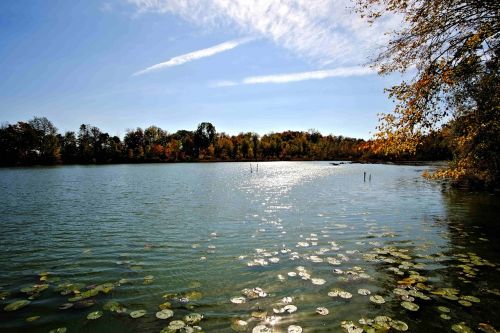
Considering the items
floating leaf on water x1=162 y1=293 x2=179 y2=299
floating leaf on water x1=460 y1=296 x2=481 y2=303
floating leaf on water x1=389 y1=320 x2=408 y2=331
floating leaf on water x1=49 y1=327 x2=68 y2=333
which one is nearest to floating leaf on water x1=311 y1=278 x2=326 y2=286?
floating leaf on water x1=389 y1=320 x2=408 y2=331

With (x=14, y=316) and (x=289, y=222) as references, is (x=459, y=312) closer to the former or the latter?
(x=14, y=316)

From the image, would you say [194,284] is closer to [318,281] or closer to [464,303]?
[318,281]

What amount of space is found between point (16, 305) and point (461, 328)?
11942mm

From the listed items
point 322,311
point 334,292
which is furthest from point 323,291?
point 322,311

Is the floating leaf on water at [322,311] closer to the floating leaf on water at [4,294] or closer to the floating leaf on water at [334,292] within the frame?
the floating leaf on water at [334,292]

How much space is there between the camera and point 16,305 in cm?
860

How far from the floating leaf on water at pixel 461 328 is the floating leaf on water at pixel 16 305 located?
11.6m

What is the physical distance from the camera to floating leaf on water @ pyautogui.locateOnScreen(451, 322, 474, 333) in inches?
277

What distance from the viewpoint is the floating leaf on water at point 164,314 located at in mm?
7816

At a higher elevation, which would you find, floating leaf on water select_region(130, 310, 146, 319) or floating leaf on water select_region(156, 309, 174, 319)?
floating leaf on water select_region(156, 309, 174, 319)

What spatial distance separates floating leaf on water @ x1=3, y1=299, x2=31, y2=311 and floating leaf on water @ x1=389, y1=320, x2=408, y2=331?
1018cm

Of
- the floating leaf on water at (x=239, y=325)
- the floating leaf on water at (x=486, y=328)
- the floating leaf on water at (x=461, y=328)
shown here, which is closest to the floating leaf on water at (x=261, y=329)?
the floating leaf on water at (x=239, y=325)

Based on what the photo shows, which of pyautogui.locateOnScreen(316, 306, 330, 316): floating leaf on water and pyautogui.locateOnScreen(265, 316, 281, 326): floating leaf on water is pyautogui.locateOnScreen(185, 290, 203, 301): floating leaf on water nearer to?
pyautogui.locateOnScreen(265, 316, 281, 326): floating leaf on water

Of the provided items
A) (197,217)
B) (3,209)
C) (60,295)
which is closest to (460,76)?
(60,295)
